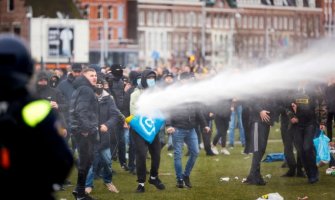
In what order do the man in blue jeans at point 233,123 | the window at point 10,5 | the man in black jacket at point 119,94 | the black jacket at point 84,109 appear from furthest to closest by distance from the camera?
the window at point 10,5 < the man in blue jeans at point 233,123 < the man in black jacket at point 119,94 < the black jacket at point 84,109

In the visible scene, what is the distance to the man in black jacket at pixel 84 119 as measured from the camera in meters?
13.1

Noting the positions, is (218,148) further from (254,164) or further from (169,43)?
(169,43)

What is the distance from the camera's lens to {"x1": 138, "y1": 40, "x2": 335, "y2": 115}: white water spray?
50.1 ft

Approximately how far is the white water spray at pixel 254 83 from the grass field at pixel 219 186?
138 cm

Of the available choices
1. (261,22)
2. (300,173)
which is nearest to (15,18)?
(261,22)

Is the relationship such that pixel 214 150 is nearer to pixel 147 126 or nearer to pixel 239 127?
pixel 239 127

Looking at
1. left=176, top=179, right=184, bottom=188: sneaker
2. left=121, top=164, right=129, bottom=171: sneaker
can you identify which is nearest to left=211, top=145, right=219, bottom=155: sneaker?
left=121, top=164, right=129, bottom=171: sneaker

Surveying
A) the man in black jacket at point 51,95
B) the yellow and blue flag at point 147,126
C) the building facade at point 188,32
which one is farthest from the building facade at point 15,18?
the yellow and blue flag at point 147,126

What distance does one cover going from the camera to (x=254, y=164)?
615 inches

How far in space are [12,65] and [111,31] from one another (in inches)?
4886

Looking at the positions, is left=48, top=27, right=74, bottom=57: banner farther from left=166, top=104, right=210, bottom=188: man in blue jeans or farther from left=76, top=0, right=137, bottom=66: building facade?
left=166, top=104, right=210, bottom=188: man in blue jeans

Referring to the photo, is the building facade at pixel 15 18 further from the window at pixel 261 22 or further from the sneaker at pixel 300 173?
the sneaker at pixel 300 173

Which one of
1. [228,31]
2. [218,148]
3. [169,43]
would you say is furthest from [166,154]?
[169,43]

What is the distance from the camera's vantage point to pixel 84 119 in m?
13.1
